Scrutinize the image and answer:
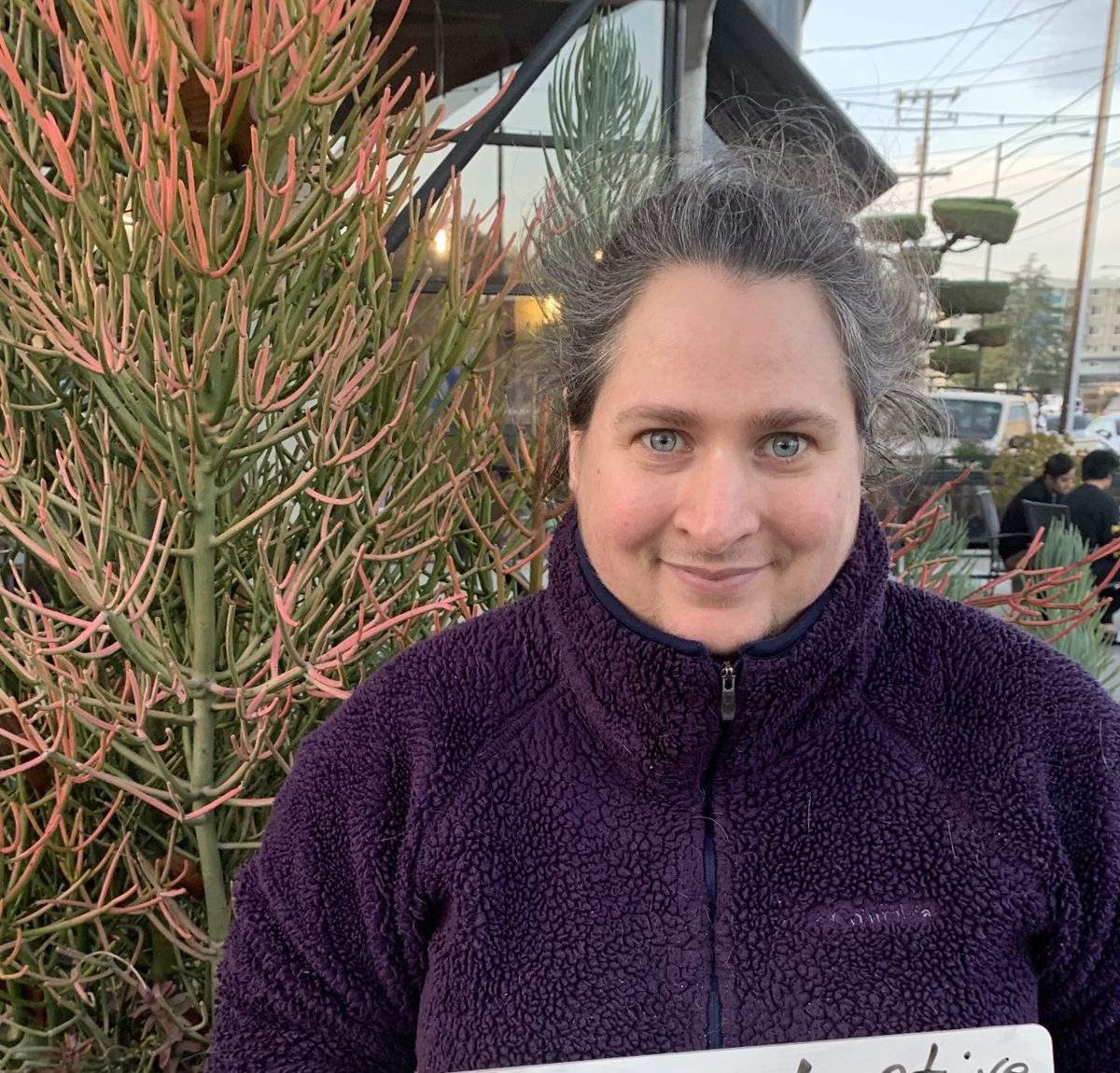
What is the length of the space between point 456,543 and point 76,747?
0.83 m

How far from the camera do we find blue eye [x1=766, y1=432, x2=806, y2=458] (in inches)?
36.7

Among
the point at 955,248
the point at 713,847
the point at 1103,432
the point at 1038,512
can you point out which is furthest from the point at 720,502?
the point at 1103,432

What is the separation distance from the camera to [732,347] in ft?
2.98

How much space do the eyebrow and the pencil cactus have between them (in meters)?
0.61

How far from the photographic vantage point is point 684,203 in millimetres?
1046

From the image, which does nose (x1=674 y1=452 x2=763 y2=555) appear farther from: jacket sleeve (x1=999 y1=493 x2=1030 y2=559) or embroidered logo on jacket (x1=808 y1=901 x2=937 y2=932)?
jacket sleeve (x1=999 y1=493 x2=1030 y2=559)

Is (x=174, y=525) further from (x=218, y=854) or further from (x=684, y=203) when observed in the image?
(x=684, y=203)

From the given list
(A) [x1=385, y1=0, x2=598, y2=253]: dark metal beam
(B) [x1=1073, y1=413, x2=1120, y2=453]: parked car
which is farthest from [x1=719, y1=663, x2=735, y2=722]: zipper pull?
(B) [x1=1073, y1=413, x2=1120, y2=453]: parked car

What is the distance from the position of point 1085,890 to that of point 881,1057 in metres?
0.27

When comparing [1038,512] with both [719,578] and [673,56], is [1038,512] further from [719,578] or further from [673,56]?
[719,578]

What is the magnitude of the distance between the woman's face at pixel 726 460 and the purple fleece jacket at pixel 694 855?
5 centimetres

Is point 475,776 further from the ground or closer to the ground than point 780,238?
closer to the ground

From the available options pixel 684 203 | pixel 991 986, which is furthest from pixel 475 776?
pixel 684 203

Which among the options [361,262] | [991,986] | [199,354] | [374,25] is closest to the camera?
[991,986]
